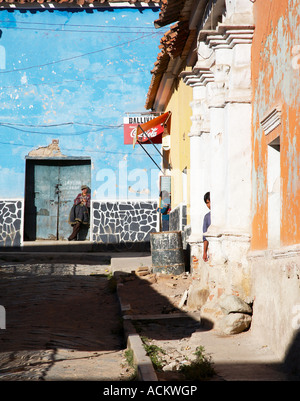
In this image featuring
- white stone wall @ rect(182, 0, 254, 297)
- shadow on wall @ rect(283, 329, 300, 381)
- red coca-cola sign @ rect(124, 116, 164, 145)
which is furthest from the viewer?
red coca-cola sign @ rect(124, 116, 164, 145)

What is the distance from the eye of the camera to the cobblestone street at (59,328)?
262 inches

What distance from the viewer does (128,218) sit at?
74.2 ft

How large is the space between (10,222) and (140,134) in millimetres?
5342

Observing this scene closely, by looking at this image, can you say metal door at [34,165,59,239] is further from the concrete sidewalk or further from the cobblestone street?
the concrete sidewalk

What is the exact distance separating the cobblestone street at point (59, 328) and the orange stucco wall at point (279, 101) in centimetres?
225

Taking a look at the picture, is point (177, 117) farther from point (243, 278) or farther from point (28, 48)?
point (243, 278)

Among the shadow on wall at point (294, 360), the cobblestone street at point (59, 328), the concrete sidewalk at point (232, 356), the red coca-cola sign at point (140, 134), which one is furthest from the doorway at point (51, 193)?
the shadow on wall at point (294, 360)

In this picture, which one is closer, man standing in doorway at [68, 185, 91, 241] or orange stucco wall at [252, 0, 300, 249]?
orange stucco wall at [252, 0, 300, 249]

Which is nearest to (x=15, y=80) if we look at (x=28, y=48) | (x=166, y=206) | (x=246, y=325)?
(x=28, y=48)

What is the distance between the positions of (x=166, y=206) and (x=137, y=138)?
7.57ft

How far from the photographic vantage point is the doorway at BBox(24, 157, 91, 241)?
23.1 metres

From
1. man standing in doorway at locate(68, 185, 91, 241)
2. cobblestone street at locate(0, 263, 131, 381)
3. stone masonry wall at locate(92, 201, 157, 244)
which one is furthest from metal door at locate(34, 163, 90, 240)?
cobblestone street at locate(0, 263, 131, 381)

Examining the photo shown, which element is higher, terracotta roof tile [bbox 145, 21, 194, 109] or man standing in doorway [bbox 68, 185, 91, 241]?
terracotta roof tile [bbox 145, 21, 194, 109]

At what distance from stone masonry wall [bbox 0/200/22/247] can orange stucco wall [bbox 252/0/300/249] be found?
14969 millimetres
